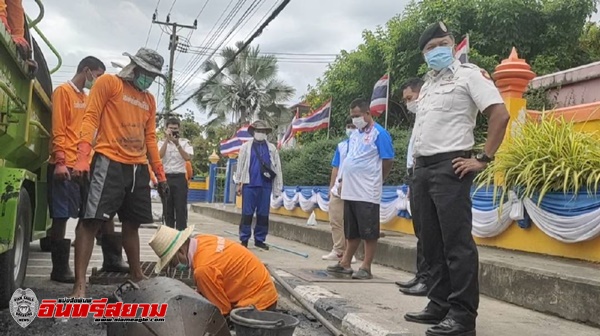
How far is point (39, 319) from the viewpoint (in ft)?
11.2

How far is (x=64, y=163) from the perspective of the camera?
4469 mm

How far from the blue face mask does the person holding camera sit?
4.22m

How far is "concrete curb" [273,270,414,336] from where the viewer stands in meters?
3.48

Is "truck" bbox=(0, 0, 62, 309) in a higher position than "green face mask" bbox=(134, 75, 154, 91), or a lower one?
lower

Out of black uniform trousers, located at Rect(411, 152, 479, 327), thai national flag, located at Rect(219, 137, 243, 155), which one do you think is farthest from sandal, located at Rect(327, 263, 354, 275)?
thai national flag, located at Rect(219, 137, 243, 155)

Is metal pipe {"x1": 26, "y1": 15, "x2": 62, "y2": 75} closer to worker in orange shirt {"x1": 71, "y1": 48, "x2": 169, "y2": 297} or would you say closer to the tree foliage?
worker in orange shirt {"x1": 71, "y1": 48, "x2": 169, "y2": 297}

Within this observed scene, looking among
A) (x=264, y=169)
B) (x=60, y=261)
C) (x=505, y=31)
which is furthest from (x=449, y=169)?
(x=505, y=31)

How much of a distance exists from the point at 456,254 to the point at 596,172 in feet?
7.54

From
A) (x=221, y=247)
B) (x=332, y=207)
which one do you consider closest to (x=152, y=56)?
(x=221, y=247)

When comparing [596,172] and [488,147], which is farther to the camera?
[596,172]

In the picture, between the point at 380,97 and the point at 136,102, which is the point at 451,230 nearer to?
the point at 136,102

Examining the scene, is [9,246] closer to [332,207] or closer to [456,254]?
[456,254]

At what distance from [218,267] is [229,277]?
104 millimetres

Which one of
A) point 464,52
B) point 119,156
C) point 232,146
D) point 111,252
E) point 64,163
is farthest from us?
point 232,146
